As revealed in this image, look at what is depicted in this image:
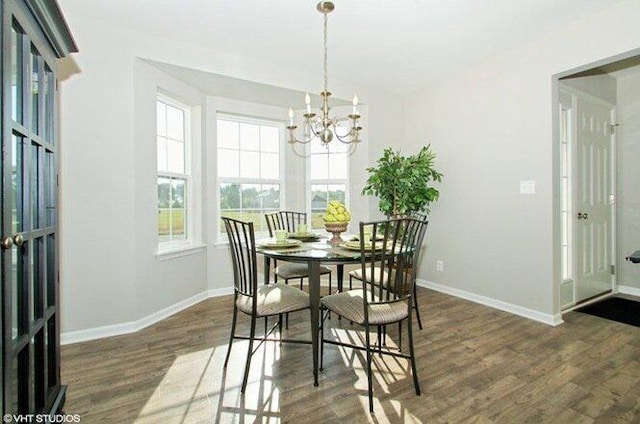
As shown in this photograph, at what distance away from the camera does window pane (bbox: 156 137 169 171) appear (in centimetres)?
313

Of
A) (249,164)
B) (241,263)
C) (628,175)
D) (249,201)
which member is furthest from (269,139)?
(628,175)

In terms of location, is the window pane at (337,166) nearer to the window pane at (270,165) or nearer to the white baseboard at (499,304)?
the window pane at (270,165)

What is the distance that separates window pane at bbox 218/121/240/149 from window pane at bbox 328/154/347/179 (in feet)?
3.94

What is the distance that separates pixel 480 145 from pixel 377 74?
1.38 m

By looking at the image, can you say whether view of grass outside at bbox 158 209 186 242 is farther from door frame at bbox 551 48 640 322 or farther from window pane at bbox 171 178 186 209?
door frame at bbox 551 48 640 322

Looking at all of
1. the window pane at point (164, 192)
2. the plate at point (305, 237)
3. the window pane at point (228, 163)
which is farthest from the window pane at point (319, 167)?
the window pane at point (164, 192)

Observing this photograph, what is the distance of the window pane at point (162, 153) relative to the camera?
3.13 meters

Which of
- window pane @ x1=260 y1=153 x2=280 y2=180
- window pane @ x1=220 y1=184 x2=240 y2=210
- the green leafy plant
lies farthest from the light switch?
window pane @ x1=220 y1=184 x2=240 y2=210

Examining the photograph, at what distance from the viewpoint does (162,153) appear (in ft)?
10.4

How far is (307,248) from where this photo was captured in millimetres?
2205

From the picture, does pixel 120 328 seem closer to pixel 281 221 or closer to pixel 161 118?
pixel 281 221

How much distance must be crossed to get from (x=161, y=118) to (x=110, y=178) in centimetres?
87

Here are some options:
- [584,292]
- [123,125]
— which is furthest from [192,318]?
[584,292]

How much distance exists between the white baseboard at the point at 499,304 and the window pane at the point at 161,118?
3.46 meters
